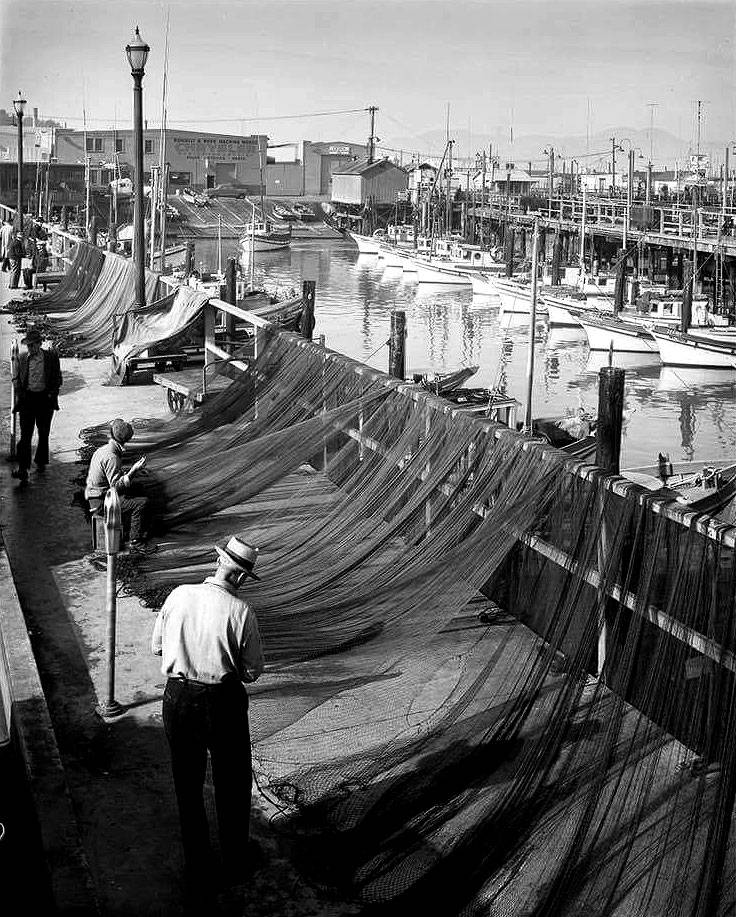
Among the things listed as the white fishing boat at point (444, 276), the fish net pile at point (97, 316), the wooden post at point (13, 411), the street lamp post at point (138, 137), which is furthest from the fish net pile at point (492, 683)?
the white fishing boat at point (444, 276)

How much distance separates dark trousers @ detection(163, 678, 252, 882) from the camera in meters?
4.85

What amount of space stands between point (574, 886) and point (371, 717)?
6.39ft

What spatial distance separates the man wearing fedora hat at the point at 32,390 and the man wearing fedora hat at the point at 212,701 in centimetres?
700

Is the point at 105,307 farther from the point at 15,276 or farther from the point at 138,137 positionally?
the point at 15,276

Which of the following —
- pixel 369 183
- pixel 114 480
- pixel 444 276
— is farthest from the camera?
pixel 369 183

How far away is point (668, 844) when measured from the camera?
4785mm

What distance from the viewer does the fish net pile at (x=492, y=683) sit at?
4.83 metres

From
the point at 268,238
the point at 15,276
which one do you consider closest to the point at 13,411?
the point at 15,276

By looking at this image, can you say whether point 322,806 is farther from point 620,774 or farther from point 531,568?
point 531,568

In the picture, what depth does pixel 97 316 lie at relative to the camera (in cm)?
2248

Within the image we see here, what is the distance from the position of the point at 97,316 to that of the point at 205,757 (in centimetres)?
1853

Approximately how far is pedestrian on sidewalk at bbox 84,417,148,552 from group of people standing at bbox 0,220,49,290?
67.9 feet

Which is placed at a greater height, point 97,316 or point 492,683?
point 97,316

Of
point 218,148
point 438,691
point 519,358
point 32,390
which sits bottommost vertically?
point 519,358
